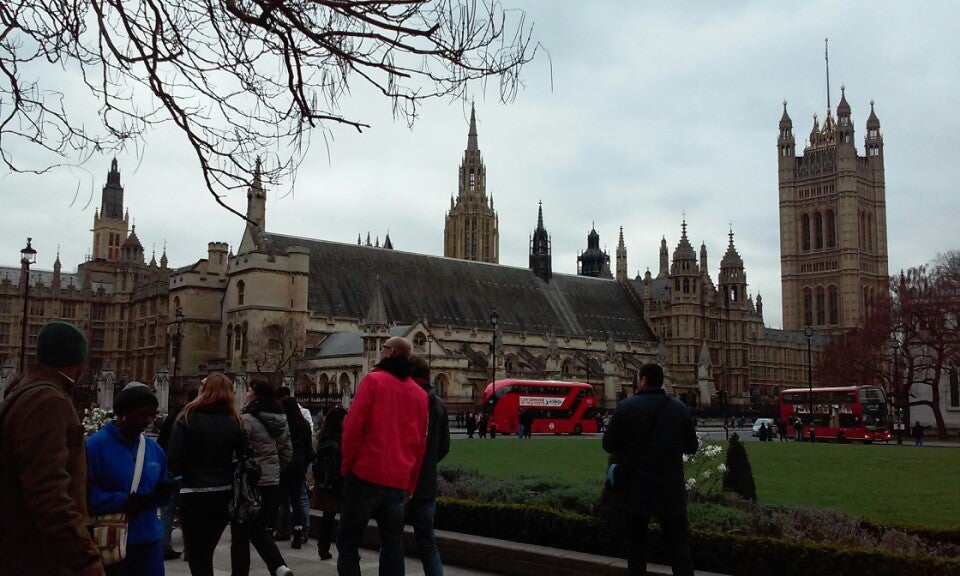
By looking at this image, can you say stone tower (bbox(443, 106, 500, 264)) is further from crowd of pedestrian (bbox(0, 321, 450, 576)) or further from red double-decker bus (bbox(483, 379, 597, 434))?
crowd of pedestrian (bbox(0, 321, 450, 576))

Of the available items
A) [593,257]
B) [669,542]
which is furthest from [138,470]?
[593,257]

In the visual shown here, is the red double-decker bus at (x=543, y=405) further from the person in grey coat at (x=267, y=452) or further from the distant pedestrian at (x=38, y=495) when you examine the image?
the distant pedestrian at (x=38, y=495)

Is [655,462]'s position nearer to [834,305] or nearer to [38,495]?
[38,495]

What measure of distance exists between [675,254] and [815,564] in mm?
76441

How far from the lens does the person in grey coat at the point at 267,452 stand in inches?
313

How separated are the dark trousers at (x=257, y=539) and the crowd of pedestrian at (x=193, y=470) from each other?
1cm

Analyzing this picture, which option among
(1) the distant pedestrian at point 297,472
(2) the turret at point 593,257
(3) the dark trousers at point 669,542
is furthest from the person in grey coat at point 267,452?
(2) the turret at point 593,257

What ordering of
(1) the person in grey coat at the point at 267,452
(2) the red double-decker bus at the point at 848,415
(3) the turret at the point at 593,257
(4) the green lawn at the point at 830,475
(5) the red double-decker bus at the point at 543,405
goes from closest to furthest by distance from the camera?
(1) the person in grey coat at the point at 267,452 → (4) the green lawn at the point at 830,475 → (2) the red double-decker bus at the point at 848,415 → (5) the red double-decker bus at the point at 543,405 → (3) the turret at the point at 593,257

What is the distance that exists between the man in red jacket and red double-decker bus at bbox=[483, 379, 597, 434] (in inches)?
1576

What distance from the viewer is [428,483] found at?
742cm

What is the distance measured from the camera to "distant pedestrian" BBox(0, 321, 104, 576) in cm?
365

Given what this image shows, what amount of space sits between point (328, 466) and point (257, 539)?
210 centimetres

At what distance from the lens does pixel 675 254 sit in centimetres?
8256

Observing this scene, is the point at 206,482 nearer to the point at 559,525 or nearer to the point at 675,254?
the point at 559,525
